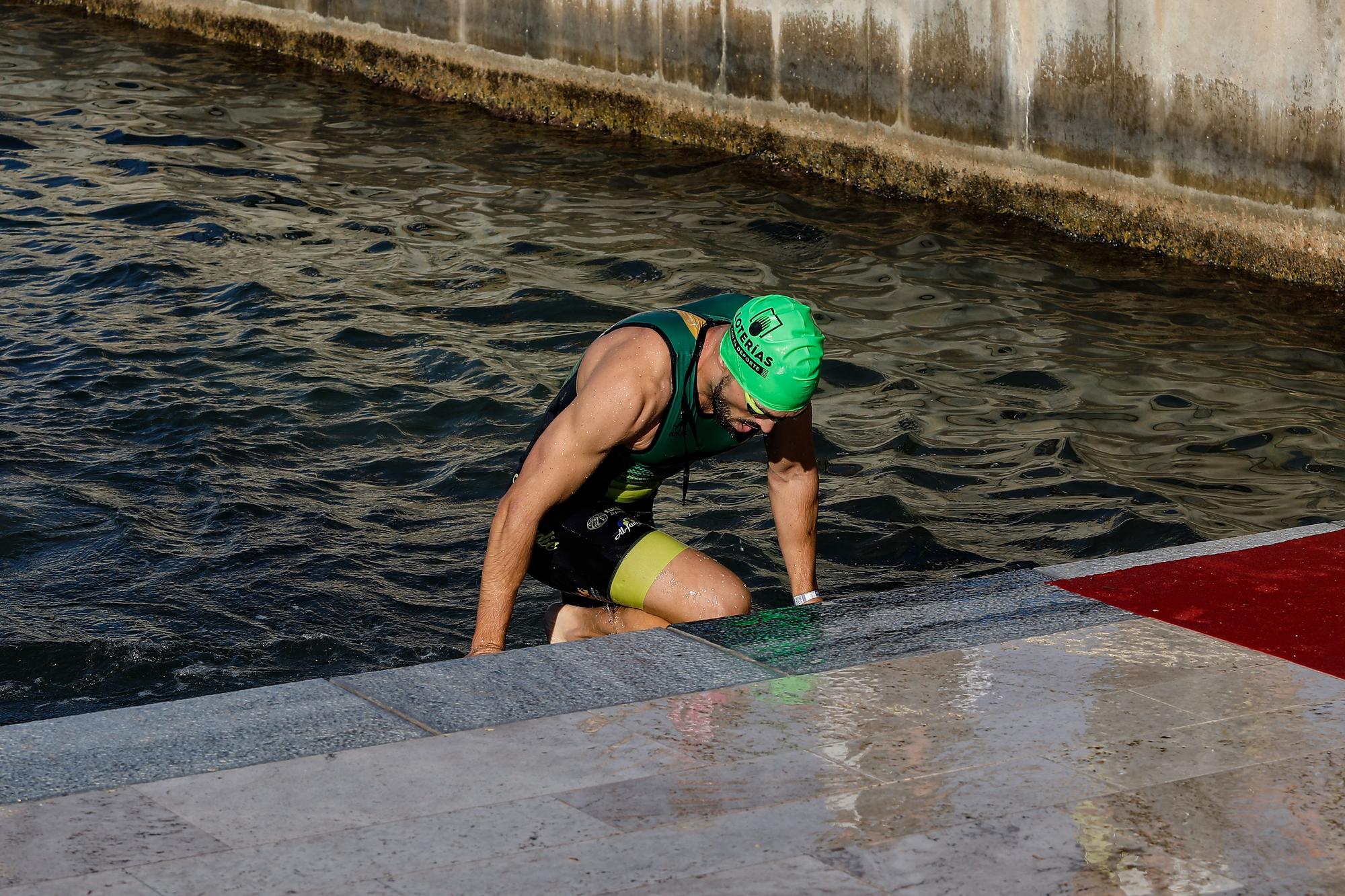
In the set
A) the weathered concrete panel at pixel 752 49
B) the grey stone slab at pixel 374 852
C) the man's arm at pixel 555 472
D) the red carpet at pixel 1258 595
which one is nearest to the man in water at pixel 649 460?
the man's arm at pixel 555 472

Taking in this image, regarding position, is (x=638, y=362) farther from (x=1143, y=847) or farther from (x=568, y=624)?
(x=1143, y=847)

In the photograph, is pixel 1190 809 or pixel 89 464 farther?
Result: pixel 89 464

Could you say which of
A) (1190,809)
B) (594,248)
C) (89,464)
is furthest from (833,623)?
(594,248)

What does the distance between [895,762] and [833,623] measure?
119 cm

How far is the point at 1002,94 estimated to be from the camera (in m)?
13.1

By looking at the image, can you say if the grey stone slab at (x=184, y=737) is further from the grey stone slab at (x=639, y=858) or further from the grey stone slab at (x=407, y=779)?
the grey stone slab at (x=639, y=858)

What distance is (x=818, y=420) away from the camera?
948 centimetres

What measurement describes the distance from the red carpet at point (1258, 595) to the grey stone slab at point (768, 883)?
1950mm

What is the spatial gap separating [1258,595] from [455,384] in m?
5.77

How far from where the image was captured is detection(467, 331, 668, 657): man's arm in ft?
16.9

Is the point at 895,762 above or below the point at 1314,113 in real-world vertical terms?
below

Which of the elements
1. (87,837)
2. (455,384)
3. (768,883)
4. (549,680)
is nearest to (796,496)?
(549,680)

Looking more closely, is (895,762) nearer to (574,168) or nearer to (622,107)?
(574,168)

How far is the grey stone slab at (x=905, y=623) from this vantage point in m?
4.92
